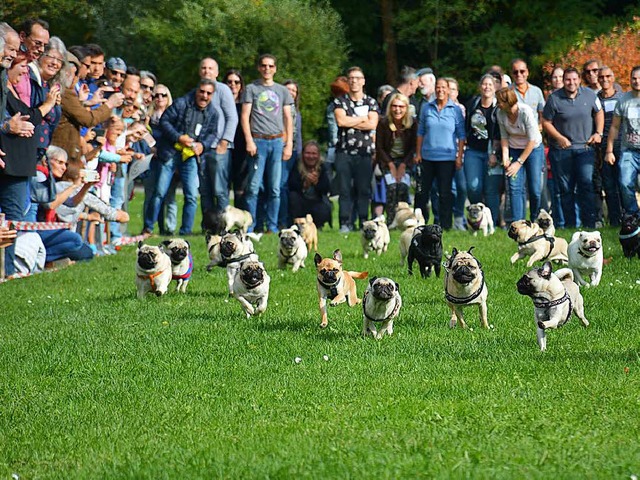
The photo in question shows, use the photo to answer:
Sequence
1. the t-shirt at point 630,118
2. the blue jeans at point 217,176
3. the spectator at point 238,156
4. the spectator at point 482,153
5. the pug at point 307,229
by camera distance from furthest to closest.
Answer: the spectator at point 238,156
the blue jeans at point 217,176
the spectator at point 482,153
the t-shirt at point 630,118
the pug at point 307,229

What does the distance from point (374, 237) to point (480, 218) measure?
2926 millimetres

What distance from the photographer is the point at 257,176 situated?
65.3 feet

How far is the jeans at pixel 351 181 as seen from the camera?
20.1m

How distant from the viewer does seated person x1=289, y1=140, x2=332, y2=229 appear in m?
21.7

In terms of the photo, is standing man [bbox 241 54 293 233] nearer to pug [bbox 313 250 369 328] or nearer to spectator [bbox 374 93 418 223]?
spectator [bbox 374 93 418 223]

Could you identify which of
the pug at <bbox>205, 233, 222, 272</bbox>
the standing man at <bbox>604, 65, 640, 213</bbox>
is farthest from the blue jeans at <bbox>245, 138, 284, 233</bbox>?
the standing man at <bbox>604, 65, 640, 213</bbox>

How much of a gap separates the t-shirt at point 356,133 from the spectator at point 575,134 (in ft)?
9.94

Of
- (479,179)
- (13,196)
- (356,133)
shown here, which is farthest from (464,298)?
(356,133)

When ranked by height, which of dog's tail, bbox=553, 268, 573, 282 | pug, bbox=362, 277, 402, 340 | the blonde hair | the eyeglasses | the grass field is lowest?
the grass field

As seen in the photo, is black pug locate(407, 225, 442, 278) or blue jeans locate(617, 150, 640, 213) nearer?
black pug locate(407, 225, 442, 278)

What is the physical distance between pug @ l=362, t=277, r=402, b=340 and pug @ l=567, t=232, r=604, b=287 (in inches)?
123

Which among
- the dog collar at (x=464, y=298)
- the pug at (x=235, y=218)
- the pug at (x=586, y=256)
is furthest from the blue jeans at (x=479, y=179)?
the dog collar at (x=464, y=298)

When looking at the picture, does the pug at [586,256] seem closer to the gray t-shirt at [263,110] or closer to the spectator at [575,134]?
the spectator at [575,134]

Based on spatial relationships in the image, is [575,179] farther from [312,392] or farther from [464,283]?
[312,392]
